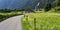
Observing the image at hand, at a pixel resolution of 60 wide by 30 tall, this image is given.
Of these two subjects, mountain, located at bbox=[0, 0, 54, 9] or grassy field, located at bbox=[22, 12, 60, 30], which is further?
grassy field, located at bbox=[22, 12, 60, 30]

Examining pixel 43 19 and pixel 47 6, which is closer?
pixel 47 6

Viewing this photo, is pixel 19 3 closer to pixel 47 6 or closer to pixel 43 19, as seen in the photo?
pixel 47 6

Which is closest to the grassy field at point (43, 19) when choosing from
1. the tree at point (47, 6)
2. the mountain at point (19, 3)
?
the tree at point (47, 6)

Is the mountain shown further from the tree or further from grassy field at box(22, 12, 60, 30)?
grassy field at box(22, 12, 60, 30)

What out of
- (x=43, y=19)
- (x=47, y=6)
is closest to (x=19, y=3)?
(x=47, y=6)

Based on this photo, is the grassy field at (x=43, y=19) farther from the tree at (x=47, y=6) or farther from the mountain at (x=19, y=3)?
the mountain at (x=19, y=3)

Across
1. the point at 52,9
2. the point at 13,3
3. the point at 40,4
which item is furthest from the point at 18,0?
the point at 52,9

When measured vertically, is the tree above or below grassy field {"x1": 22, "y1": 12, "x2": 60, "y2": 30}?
above

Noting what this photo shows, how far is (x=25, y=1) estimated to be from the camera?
31.7ft

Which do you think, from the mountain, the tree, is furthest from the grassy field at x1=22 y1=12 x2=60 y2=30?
the mountain

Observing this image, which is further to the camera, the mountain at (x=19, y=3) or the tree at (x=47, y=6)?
the tree at (x=47, y=6)

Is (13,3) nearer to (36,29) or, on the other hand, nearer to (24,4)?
(24,4)

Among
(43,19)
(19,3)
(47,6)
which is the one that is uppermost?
(19,3)

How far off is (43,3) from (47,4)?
0.66ft
